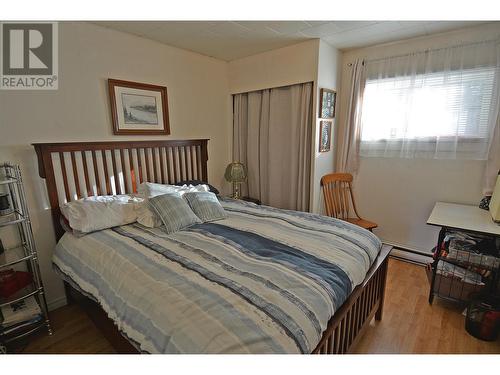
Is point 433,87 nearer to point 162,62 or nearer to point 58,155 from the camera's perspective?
point 162,62

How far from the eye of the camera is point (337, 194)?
3002 millimetres

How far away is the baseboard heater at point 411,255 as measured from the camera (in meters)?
2.75

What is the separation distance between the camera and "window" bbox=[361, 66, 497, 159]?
2293 millimetres

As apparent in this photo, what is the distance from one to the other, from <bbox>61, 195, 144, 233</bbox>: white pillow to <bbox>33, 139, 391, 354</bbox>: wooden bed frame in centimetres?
25

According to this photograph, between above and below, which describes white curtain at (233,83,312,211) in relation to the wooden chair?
above

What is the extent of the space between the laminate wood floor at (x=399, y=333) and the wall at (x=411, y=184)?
78cm

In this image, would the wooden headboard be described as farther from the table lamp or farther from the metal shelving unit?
the table lamp

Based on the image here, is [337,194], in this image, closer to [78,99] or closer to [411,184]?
[411,184]

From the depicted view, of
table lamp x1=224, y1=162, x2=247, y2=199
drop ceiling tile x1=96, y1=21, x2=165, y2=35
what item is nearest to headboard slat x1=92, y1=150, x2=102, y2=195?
drop ceiling tile x1=96, y1=21, x2=165, y2=35

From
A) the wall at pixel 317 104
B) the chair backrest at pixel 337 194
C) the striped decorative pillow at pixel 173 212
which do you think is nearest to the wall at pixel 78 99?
the striped decorative pillow at pixel 173 212

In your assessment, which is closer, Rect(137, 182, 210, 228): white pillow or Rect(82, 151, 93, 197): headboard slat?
Rect(137, 182, 210, 228): white pillow

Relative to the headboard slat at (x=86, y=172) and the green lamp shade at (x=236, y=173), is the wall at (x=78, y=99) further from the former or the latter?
the green lamp shade at (x=236, y=173)

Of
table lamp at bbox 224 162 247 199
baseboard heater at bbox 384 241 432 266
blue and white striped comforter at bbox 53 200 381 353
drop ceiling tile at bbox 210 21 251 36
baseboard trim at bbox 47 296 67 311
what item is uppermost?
drop ceiling tile at bbox 210 21 251 36

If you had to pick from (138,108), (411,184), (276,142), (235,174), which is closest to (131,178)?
(138,108)
